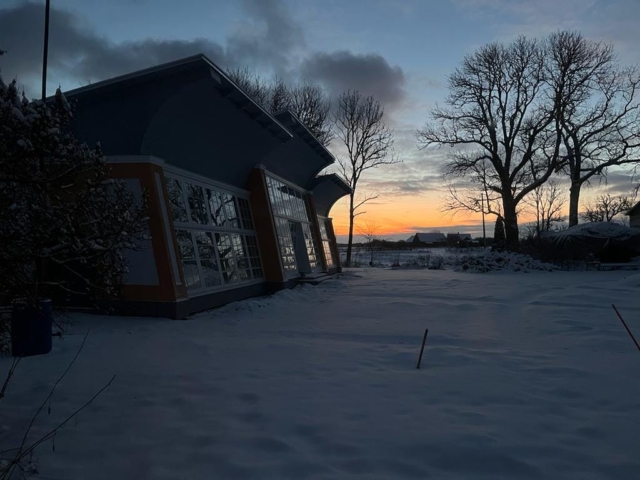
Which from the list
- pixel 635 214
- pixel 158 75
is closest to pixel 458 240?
pixel 635 214

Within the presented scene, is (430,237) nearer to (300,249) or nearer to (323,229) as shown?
Answer: (323,229)

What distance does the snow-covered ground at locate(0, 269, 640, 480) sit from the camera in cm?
274

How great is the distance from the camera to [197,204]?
998 cm

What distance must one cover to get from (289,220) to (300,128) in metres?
3.33

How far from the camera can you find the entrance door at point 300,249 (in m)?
16.0

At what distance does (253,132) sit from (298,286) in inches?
214

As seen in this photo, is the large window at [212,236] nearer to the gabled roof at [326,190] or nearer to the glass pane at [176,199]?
the glass pane at [176,199]

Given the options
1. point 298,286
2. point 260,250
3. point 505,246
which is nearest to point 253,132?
point 260,250

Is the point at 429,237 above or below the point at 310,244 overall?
below

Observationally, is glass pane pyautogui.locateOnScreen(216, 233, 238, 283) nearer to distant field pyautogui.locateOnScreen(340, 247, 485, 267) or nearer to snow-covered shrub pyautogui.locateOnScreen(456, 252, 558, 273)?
snow-covered shrub pyautogui.locateOnScreen(456, 252, 558, 273)

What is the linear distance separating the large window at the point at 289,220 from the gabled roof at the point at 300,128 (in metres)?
1.78

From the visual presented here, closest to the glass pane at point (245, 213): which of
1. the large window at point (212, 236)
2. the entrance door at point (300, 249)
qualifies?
the large window at point (212, 236)

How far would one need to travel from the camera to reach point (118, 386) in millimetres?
4180

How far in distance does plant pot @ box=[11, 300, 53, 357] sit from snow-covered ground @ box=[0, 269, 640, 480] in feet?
0.69
